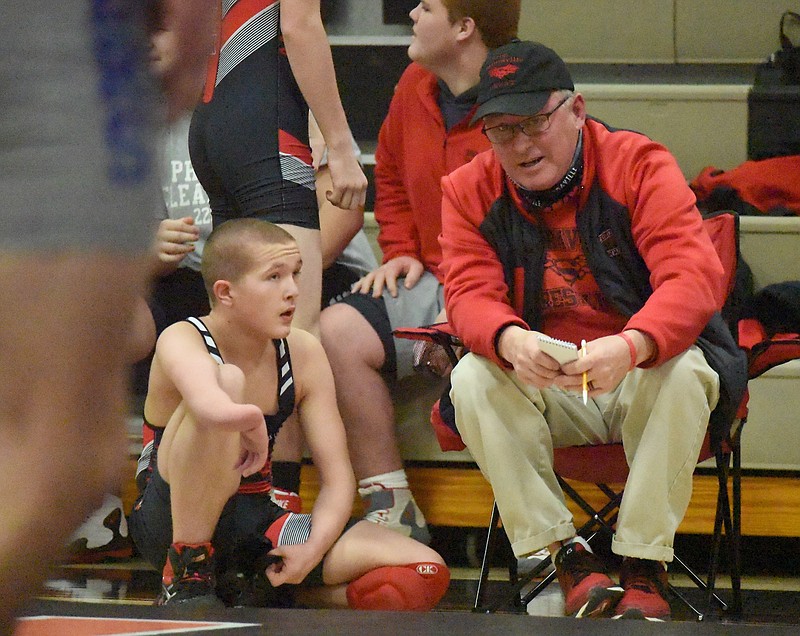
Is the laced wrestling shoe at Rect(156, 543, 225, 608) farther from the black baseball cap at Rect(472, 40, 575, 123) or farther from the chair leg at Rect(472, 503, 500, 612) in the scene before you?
the black baseball cap at Rect(472, 40, 575, 123)

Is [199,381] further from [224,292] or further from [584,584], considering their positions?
[584,584]

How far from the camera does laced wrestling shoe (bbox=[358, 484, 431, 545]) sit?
252 cm

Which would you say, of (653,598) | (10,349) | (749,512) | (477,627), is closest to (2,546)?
(10,349)

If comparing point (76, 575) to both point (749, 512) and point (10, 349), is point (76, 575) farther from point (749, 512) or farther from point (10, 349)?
point (10, 349)

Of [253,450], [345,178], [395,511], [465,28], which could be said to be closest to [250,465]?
[253,450]

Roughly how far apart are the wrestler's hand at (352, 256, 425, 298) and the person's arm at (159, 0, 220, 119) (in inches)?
74.4

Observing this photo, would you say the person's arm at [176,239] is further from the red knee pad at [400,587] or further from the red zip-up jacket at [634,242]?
the red knee pad at [400,587]

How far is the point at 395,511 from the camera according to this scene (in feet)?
8.34

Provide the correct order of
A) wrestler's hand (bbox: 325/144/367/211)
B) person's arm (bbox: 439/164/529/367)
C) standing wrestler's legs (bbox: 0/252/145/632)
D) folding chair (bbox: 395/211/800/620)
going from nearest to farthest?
1. standing wrestler's legs (bbox: 0/252/145/632)
2. person's arm (bbox: 439/164/529/367)
3. folding chair (bbox: 395/211/800/620)
4. wrestler's hand (bbox: 325/144/367/211)

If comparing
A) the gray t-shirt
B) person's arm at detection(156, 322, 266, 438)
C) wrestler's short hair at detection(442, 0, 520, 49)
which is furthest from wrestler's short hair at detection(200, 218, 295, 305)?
wrestler's short hair at detection(442, 0, 520, 49)

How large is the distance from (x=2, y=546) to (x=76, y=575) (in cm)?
211

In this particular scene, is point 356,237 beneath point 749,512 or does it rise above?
above

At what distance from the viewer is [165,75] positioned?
80 centimetres

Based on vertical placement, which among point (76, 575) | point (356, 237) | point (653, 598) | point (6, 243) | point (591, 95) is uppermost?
point (6, 243)
